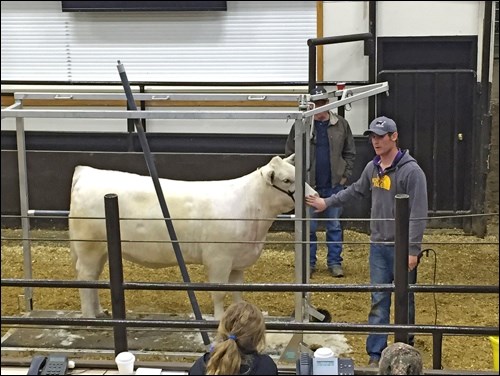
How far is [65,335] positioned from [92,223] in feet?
2.27

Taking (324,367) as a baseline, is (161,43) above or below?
above

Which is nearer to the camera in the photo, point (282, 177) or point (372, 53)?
point (282, 177)

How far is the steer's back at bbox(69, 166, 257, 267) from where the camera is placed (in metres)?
4.89

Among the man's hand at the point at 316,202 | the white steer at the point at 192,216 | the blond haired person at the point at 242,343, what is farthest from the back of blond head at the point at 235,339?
the white steer at the point at 192,216

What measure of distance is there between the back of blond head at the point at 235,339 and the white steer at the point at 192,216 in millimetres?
2140

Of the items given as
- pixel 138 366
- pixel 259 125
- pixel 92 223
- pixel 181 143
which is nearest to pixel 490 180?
pixel 259 125

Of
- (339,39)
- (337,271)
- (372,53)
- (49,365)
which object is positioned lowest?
(337,271)

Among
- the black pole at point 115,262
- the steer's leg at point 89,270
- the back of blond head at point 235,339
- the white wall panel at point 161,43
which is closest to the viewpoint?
the back of blond head at point 235,339

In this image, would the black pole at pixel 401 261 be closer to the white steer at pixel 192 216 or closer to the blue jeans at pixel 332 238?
the white steer at pixel 192 216

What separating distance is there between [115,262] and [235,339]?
2.93 feet

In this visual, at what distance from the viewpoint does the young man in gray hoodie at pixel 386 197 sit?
414 centimetres

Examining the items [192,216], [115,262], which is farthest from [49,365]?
[192,216]

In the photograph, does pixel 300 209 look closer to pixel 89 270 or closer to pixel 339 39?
pixel 89 270

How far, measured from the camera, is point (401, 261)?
3.26 meters
